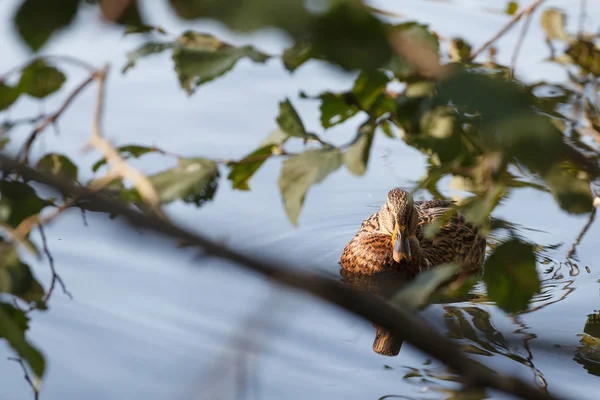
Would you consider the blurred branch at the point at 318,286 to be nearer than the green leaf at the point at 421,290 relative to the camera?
Yes

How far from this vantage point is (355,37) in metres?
0.56

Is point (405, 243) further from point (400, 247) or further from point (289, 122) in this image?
point (289, 122)

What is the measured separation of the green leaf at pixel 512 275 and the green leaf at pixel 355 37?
0.66m

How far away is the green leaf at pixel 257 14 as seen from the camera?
48cm

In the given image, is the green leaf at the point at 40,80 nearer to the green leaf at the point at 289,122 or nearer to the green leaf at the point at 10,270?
the green leaf at the point at 10,270

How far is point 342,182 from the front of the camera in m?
5.16

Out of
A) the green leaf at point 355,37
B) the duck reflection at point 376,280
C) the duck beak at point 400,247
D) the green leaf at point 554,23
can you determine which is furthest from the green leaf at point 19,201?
the duck beak at point 400,247

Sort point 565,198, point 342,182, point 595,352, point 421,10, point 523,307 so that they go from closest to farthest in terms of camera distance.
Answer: point 565,198 < point 523,307 < point 595,352 < point 342,182 < point 421,10

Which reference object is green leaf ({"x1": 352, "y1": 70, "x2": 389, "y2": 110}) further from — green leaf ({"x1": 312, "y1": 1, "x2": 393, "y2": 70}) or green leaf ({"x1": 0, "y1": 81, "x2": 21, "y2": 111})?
green leaf ({"x1": 312, "y1": 1, "x2": 393, "y2": 70})

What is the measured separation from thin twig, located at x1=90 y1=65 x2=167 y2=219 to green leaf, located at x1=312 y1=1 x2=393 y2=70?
7.4 inches

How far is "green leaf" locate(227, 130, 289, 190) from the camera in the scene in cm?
147

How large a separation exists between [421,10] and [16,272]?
18.7 ft

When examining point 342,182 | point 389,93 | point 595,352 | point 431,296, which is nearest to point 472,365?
point 431,296

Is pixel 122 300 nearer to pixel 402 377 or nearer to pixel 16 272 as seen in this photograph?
pixel 402 377
